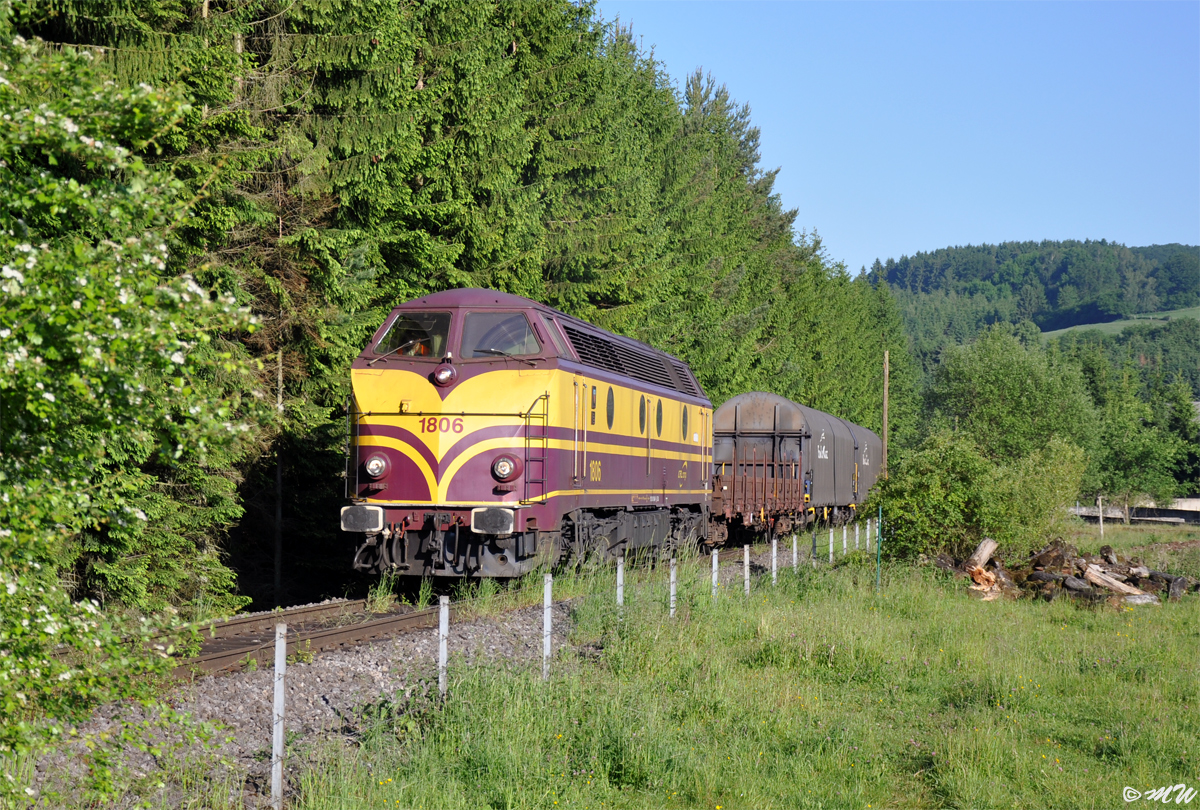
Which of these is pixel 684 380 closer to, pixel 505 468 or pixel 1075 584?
pixel 1075 584

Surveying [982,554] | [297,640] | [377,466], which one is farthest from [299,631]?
[982,554]

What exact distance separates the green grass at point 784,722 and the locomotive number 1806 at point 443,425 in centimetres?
281

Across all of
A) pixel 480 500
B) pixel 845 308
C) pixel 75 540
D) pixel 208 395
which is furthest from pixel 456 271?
pixel 845 308

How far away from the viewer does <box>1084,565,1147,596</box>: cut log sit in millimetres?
17531

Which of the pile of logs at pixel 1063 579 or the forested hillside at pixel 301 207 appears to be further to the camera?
the pile of logs at pixel 1063 579

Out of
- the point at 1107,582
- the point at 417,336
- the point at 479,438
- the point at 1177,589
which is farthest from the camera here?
the point at 1177,589

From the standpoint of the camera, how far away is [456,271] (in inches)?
786

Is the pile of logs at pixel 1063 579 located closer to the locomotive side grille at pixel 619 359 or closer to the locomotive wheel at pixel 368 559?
the locomotive side grille at pixel 619 359

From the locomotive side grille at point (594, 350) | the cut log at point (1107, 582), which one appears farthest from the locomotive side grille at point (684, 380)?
the cut log at point (1107, 582)

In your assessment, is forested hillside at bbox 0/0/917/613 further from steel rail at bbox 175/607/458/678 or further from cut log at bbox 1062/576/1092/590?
cut log at bbox 1062/576/1092/590

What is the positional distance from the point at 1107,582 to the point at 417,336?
1244 centimetres

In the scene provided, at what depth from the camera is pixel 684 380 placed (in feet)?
71.2

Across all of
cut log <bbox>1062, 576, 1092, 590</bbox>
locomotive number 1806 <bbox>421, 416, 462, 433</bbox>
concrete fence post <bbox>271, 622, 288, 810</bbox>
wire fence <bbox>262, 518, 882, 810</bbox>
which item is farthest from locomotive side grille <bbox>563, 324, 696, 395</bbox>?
concrete fence post <bbox>271, 622, 288, 810</bbox>

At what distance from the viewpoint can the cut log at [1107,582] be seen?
17.5 meters
